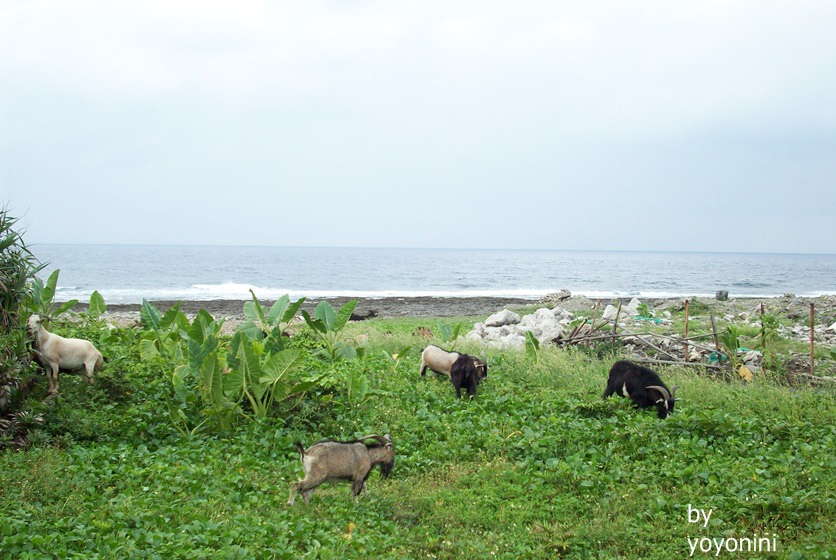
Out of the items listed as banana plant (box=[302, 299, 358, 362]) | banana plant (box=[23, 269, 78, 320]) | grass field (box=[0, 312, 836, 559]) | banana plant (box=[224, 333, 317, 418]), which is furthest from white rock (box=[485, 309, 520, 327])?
banana plant (box=[224, 333, 317, 418])

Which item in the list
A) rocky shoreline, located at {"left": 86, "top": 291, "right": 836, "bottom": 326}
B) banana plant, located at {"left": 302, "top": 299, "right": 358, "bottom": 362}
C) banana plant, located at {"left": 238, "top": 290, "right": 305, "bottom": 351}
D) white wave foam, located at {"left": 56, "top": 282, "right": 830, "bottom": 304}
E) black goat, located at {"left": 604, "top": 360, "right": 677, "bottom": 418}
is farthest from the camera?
white wave foam, located at {"left": 56, "top": 282, "right": 830, "bottom": 304}

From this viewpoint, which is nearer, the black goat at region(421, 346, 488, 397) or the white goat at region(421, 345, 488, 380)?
the black goat at region(421, 346, 488, 397)

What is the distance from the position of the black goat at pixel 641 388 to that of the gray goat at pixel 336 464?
4.10m

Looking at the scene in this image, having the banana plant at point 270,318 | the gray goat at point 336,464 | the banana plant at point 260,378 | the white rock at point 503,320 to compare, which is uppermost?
the banana plant at point 270,318

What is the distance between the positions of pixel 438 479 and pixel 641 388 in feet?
11.3

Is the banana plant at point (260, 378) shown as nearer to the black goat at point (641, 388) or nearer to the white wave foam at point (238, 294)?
the black goat at point (641, 388)

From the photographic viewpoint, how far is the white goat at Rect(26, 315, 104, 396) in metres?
7.74

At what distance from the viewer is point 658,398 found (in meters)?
8.41

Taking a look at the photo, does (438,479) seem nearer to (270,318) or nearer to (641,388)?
(641,388)

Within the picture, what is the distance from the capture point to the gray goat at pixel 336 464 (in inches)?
221

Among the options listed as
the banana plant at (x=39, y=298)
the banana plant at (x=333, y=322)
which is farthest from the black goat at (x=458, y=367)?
the banana plant at (x=39, y=298)

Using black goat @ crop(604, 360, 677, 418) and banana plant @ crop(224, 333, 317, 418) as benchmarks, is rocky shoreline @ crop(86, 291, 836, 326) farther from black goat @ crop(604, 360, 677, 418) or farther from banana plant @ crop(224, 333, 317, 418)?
banana plant @ crop(224, 333, 317, 418)

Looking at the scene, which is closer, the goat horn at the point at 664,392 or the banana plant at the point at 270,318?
the goat horn at the point at 664,392

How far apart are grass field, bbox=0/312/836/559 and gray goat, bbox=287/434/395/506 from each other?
165 millimetres
